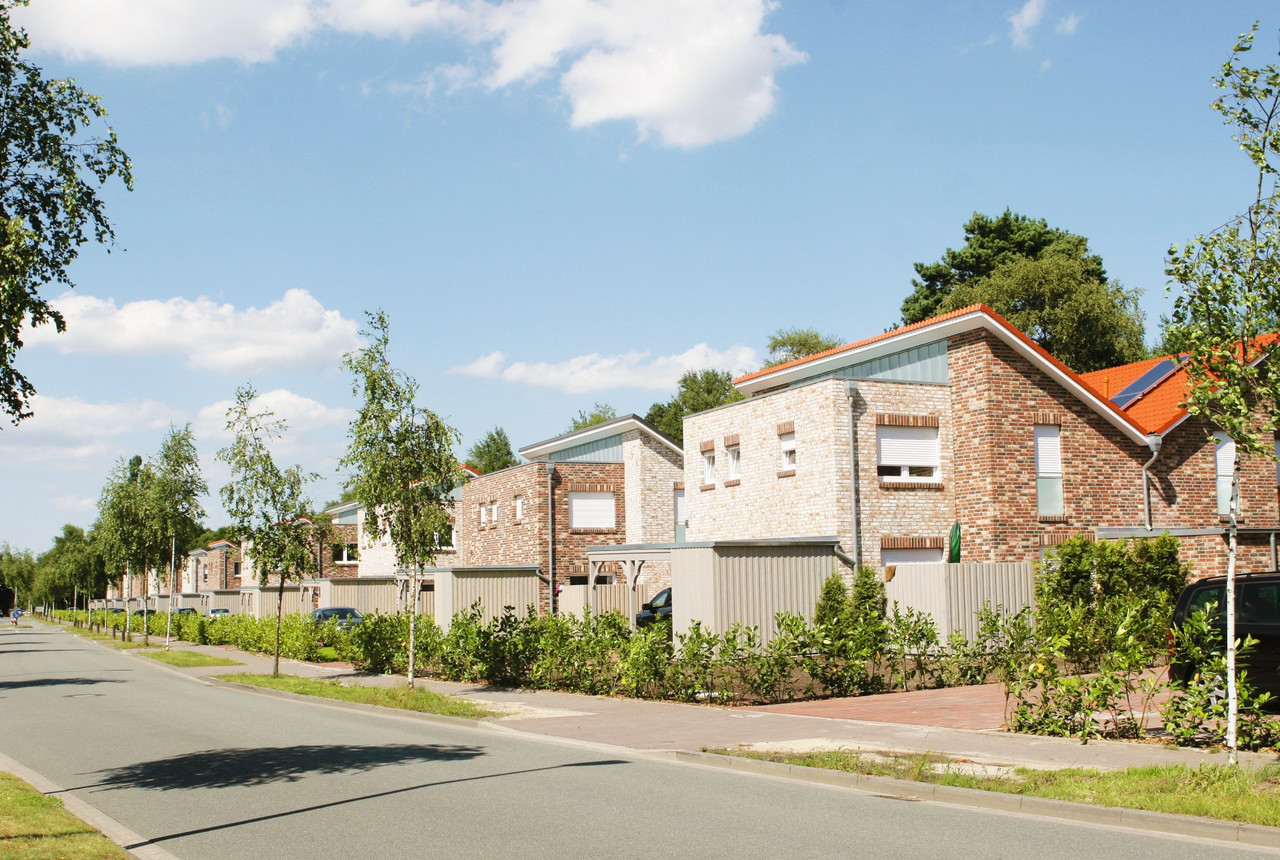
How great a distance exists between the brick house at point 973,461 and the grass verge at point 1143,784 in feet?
47.8

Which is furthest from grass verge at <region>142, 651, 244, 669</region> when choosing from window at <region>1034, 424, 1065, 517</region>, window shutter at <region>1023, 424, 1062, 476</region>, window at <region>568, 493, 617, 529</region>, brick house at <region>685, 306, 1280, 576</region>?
window shutter at <region>1023, 424, 1062, 476</region>

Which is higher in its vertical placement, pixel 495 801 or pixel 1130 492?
pixel 1130 492

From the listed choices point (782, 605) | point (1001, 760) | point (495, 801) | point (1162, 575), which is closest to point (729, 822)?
point (495, 801)

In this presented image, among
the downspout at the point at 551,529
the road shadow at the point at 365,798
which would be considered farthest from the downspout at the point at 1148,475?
the road shadow at the point at 365,798

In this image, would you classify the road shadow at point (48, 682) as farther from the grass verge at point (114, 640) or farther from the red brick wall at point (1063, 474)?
the red brick wall at point (1063, 474)

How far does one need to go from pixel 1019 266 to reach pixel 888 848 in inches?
1627

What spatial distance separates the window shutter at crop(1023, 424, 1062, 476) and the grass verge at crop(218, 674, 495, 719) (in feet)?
49.5

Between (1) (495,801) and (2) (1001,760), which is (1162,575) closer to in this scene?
(2) (1001,760)

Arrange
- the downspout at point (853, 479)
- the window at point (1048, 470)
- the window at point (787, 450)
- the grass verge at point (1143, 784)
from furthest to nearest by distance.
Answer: the window at point (787, 450) < the window at point (1048, 470) < the downspout at point (853, 479) < the grass verge at point (1143, 784)

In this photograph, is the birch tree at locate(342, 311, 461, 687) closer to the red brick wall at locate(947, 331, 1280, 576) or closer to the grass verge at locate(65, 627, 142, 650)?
the red brick wall at locate(947, 331, 1280, 576)

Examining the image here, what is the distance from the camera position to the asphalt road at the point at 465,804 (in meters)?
7.77

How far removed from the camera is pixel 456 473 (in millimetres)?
20484

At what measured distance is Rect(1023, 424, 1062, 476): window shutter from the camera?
2600 cm

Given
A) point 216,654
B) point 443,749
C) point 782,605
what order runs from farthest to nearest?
point 216,654 → point 782,605 → point 443,749
